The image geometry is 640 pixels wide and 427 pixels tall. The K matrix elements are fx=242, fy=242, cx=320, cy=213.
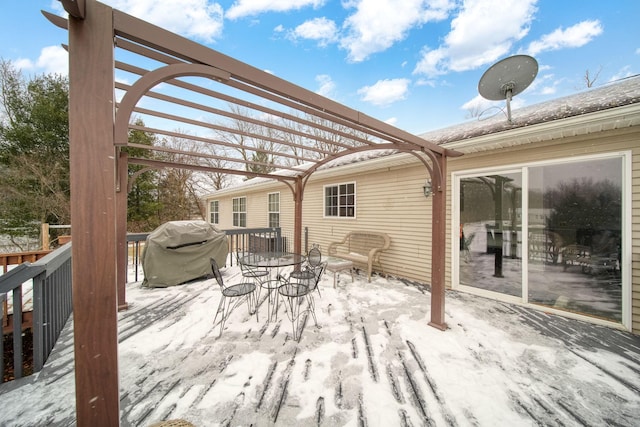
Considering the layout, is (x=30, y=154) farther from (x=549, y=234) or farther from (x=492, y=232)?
(x=549, y=234)

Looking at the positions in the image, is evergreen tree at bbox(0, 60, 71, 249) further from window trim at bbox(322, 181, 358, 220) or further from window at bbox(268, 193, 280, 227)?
window trim at bbox(322, 181, 358, 220)

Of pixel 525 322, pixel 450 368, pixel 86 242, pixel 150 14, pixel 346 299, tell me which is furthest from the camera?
pixel 150 14

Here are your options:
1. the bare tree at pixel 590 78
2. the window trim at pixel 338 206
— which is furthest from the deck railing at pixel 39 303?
the bare tree at pixel 590 78

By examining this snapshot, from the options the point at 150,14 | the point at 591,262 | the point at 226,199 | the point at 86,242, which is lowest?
the point at 591,262

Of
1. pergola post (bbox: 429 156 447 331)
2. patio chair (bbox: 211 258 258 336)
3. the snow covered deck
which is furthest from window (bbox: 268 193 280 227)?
pergola post (bbox: 429 156 447 331)

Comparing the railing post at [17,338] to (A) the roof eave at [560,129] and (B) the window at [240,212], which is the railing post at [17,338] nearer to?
(A) the roof eave at [560,129]

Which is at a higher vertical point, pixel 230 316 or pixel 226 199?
pixel 226 199

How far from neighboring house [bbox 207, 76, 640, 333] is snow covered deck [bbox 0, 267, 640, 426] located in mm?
658

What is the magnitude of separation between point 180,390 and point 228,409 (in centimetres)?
51

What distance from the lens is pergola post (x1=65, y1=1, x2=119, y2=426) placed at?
46.8 inches

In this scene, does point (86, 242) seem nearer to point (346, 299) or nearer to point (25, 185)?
point (346, 299)

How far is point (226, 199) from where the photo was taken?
12.9m

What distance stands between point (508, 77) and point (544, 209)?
2.03 metres

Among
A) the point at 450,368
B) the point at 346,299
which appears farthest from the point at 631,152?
the point at 346,299
